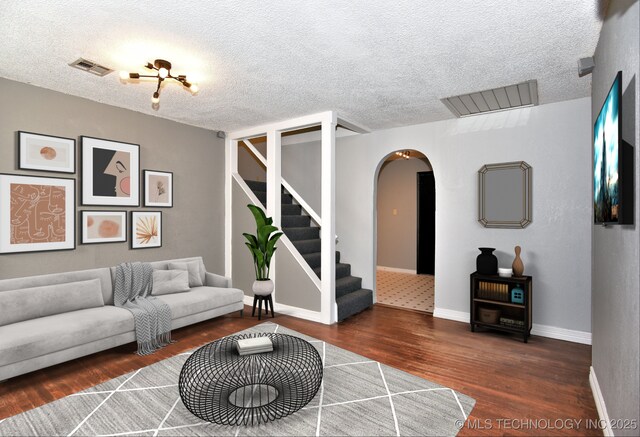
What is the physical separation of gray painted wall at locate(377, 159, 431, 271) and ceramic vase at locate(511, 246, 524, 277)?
12.7ft

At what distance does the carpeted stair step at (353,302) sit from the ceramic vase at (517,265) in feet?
6.42

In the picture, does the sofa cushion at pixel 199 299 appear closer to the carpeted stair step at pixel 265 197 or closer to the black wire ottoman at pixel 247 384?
the black wire ottoman at pixel 247 384

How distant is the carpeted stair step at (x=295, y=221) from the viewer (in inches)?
207

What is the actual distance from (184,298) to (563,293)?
164 inches

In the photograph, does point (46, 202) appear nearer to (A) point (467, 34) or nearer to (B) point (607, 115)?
(A) point (467, 34)

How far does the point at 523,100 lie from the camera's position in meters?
3.72

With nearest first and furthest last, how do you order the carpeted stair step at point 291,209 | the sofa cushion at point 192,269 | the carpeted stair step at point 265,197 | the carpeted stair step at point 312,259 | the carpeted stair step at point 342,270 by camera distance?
Answer: the sofa cushion at point 192,269, the carpeted stair step at point 312,259, the carpeted stair step at point 342,270, the carpeted stair step at point 291,209, the carpeted stair step at point 265,197

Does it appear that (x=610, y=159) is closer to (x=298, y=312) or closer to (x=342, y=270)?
(x=298, y=312)

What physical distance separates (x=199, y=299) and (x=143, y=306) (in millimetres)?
571

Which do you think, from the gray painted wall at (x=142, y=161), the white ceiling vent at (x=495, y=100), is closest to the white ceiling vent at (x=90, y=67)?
the gray painted wall at (x=142, y=161)

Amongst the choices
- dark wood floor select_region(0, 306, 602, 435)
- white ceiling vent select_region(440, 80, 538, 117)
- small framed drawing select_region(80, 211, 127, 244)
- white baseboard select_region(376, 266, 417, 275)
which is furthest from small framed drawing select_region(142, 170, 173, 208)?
white baseboard select_region(376, 266, 417, 275)

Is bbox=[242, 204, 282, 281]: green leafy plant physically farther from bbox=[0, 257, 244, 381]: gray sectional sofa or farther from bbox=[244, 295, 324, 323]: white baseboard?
bbox=[0, 257, 244, 381]: gray sectional sofa

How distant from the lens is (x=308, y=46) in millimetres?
2596

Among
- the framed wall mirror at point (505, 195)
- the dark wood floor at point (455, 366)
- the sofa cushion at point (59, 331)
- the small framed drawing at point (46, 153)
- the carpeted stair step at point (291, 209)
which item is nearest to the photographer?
the dark wood floor at point (455, 366)
